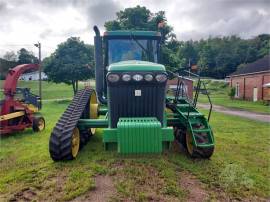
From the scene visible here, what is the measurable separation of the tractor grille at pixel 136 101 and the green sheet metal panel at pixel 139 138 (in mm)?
722

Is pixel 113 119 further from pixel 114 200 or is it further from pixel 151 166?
pixel 114 200

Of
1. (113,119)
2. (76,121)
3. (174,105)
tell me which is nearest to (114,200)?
(113,119)

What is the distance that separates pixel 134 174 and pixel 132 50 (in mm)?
3095

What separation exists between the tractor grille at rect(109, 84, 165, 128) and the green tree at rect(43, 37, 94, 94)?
2387cm

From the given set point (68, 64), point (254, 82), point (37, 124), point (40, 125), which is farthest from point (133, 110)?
point (254, 82)

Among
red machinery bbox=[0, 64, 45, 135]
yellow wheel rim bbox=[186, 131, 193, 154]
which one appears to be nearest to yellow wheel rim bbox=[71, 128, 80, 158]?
yellow wheel rim bbox=[186, 131, 193, 154]

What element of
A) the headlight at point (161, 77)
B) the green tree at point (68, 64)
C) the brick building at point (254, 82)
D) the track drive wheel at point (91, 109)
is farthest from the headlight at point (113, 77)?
the brick building at point (254, 82)

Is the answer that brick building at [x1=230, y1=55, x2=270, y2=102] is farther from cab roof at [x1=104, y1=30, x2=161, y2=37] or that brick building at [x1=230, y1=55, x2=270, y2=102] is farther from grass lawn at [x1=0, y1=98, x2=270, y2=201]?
grass lawn at [x1=0, y1=98, x2=270, y2=201]

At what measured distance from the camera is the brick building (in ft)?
96.6

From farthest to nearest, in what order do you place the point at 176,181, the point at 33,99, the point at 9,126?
the point at 33,99
the point at 9,126
the point at 176,181

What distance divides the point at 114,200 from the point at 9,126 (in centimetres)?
630

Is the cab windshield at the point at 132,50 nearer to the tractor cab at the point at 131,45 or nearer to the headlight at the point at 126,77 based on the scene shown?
the tractor cab at the point at 131,45

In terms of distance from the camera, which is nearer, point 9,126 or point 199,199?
point 199,199

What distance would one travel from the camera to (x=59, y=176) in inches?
197
